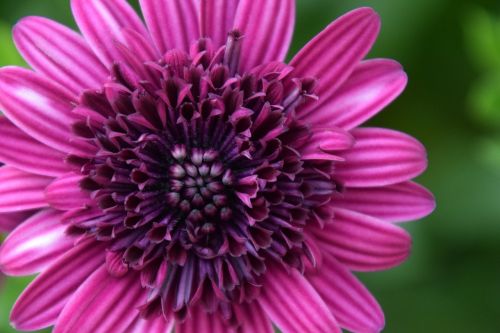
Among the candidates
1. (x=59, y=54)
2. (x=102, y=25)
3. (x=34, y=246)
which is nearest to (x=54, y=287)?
(x=34, y=246)


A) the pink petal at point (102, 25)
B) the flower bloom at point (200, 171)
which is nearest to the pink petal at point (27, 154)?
the flower bloom at point (200, 171)

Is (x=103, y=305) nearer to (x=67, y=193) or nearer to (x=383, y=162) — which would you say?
(x=67, y=193)

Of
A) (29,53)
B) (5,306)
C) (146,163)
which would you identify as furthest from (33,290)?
(5,306)

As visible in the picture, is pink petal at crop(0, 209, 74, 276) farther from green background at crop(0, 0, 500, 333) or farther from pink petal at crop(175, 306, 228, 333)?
green background at crop(0, 0, 500, 333)

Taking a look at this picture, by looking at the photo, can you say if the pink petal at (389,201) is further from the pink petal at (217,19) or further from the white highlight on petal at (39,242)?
the white highlight on petal at (39,242)

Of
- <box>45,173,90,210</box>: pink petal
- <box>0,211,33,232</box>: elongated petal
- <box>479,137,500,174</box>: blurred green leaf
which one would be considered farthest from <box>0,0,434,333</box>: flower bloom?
<box>479,137,500,174</box>: blurred green leaf

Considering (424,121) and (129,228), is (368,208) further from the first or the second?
(424,121)

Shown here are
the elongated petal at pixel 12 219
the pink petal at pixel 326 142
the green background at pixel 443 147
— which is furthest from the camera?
the green background at pixel 443 147
